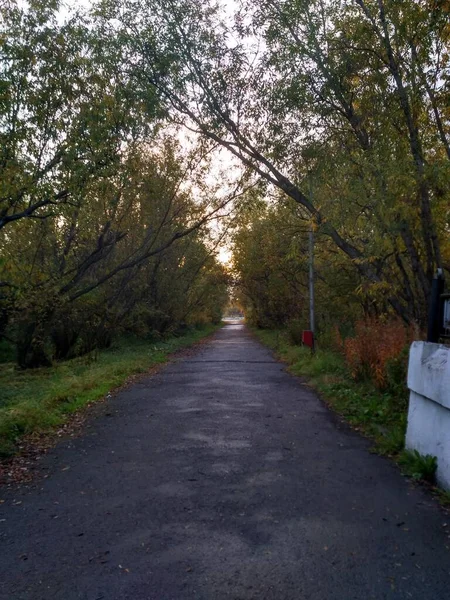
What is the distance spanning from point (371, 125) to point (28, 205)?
6.92m

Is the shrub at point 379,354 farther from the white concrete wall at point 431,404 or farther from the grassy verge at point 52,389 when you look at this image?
the grassy verge at point 52,389

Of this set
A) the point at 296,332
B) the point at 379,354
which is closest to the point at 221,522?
Result: the point at 379,354

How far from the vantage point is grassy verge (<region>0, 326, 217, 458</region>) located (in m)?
8.87

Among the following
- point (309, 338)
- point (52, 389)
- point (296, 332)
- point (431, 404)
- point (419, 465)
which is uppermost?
point (431, 404)

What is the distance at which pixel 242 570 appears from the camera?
13.4 ft

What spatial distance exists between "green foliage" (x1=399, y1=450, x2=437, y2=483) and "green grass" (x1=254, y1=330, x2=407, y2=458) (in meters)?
0.59

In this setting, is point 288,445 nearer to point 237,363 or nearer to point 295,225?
A: point 237,363

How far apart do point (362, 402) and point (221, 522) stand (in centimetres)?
635

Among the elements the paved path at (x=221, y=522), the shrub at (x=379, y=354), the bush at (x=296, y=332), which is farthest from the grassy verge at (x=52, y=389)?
the bush at (x=296, y=332)

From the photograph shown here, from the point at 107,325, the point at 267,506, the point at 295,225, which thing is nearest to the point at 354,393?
the point at 267,506

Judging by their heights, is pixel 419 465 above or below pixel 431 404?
below

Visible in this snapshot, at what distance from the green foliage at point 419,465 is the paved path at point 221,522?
0.18 metres

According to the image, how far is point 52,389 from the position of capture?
12.7 metres

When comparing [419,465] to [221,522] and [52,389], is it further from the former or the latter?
[52,389]
